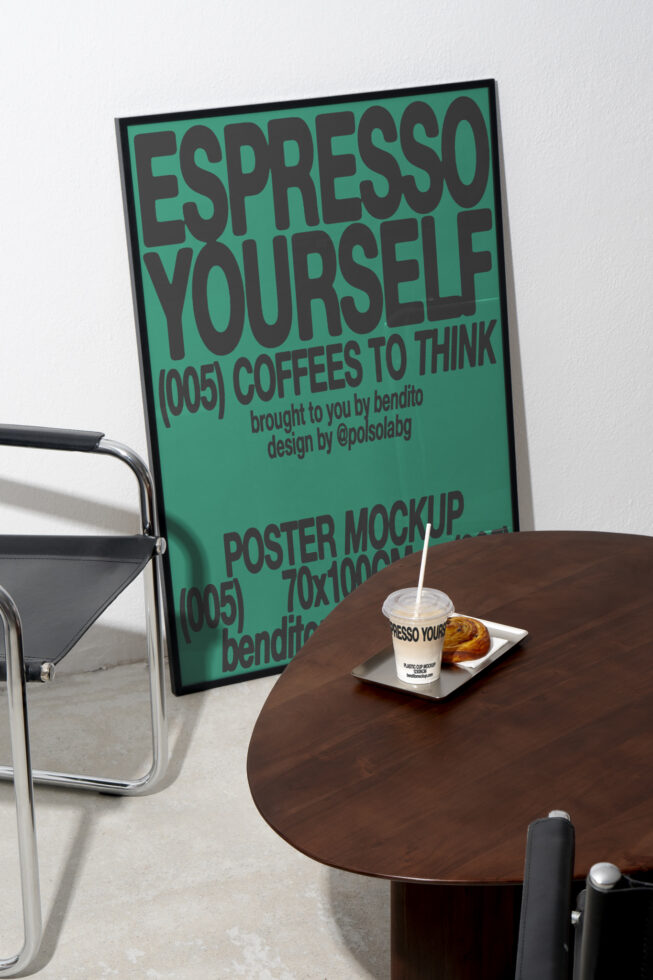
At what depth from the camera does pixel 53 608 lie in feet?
6.46

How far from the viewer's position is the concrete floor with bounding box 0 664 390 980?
6.06 ft

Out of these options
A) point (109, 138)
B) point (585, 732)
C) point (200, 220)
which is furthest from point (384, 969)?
point (109, 138)

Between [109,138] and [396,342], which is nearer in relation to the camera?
[109,138]

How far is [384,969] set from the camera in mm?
1812

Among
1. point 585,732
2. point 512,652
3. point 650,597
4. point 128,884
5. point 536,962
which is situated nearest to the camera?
point 536,962

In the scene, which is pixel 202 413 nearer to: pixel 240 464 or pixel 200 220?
Answer: pixel 240 464

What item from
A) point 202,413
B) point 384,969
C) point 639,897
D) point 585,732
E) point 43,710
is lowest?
point 384,969

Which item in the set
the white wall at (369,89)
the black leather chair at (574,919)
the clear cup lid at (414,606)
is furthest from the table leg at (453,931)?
the white wall at (369,89)

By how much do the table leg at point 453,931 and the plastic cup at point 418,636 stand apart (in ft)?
0.92

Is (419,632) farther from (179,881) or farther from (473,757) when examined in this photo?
(179,881)

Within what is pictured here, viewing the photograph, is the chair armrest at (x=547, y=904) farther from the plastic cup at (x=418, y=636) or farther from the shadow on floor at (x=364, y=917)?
the shadow on floor at (x=364, y=917)

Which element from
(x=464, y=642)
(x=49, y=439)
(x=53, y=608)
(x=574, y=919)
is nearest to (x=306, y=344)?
(x=49, y=439)

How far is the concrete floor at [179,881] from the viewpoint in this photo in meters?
1.85

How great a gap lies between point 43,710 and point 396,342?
1.17 meters
